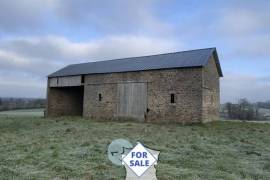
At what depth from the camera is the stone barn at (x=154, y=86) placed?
1969 centimetres

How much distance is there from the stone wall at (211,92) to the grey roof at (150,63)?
0.82 meters

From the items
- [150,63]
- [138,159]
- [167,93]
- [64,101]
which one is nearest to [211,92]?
[167,93]

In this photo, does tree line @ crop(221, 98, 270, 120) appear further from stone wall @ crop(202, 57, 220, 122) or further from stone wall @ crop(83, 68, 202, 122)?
stone wall @ crop(83, 68, 202, 122)

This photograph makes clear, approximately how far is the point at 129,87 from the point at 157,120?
146 inches

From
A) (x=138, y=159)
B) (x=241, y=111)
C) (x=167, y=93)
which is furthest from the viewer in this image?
(x=241, y=111)

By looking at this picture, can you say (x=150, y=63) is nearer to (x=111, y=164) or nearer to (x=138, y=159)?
(x=111, y=164)

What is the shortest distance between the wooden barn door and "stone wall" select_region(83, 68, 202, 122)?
39cm

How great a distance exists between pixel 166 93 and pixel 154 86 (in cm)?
117

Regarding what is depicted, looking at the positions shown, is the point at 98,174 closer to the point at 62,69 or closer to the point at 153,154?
the point at 153,154

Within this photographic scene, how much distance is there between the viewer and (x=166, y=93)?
67.7 ft

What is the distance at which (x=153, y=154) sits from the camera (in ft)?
14.5

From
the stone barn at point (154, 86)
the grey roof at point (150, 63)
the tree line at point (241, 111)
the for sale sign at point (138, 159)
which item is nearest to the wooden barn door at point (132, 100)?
the stone barn at point (154, 86)

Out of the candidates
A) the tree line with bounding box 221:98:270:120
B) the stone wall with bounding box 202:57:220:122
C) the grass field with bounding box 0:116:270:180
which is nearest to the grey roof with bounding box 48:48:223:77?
the stone wall with bounding box 202:57:220:122

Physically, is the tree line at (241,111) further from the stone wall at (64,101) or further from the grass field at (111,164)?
the grass field at (111,164)
